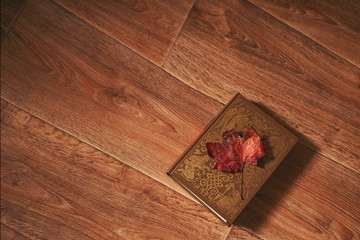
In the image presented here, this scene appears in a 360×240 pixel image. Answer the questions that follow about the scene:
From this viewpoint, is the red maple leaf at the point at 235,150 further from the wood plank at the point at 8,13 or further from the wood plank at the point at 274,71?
the wood plank at the point at 8,13

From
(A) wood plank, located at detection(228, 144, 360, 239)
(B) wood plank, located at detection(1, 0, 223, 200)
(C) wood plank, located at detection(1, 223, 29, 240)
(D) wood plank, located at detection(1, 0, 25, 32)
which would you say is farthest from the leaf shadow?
(D) wood plank, located at detection(1, 0, 25, 32)

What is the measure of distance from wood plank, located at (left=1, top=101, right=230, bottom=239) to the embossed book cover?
0.12 m

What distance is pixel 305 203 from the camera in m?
0.76

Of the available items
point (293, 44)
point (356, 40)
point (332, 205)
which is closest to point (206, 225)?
point (332, 205)

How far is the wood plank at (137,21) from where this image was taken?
2.59 ft

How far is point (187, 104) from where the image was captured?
781 millimetres

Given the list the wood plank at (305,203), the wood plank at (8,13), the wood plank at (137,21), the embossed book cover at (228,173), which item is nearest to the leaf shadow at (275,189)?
the wood plank at (305,203)

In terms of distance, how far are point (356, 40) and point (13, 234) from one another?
117 cm

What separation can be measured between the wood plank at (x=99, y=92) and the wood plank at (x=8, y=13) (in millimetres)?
20

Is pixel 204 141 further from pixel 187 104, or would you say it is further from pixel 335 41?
pixel 335 41

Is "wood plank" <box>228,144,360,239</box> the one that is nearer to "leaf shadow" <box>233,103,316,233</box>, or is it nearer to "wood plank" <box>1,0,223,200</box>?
"leaf shadow" <box>233,103,316,233</box>

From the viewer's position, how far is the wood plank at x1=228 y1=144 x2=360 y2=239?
76 cm

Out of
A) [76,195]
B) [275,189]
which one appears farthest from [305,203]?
[76,195]

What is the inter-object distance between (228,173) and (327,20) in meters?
0.58
